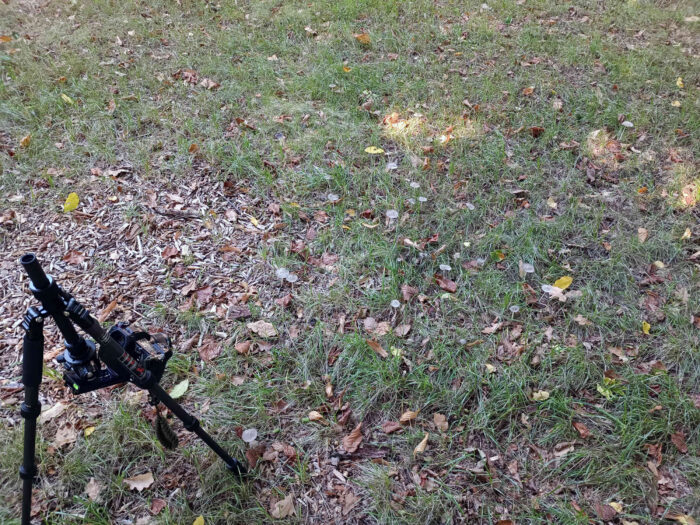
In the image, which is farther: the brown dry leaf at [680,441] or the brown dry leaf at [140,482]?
the brown dry leaf at [680,441]

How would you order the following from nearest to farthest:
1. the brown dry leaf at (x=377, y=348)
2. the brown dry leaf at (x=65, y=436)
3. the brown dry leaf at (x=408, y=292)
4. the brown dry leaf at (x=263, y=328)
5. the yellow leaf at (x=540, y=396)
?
the brown dry leaf at (x=65, y=436) → the yellow leaf at (x=540, y=396) → the brown dry leaf at (x=377, y=348) → the brown dry leaf at (x=263, y=328) → the brown dry leaf at (x=408, y=292)

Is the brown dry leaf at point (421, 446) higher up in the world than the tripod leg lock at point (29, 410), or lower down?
lower down

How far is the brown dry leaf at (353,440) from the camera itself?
221 centimetres

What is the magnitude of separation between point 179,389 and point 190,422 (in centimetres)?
75

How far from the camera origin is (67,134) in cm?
393

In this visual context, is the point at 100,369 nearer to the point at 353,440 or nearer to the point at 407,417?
the point at 353,440

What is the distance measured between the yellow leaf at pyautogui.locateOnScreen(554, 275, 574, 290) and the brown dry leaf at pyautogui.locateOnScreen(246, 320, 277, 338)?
1.78 meters

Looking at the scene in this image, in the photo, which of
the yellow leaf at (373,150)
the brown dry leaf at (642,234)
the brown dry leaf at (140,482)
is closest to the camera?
the brown dry leaf at (140,482)

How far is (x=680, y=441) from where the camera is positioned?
2213mm

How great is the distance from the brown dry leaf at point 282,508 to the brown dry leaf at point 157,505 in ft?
1.54

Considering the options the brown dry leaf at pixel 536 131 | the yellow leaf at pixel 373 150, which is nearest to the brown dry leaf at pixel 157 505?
the yellow leaf at pixel 373 150

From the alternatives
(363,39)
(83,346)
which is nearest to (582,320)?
(83,346)

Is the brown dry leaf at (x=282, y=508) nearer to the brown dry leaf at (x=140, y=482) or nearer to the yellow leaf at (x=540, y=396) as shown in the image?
the brown dry leaf at (x=140, y=482)

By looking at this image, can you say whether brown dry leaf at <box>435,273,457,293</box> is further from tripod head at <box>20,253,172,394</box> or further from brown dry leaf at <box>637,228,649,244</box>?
tripod head at <box>20,253,172,394</box>
